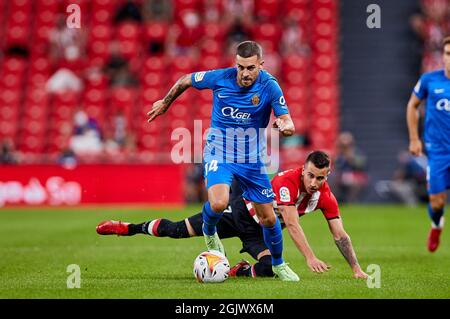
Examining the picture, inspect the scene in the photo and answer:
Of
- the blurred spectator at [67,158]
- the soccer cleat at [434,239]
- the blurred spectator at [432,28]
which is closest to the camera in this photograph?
the soccer cleat at [434,239]

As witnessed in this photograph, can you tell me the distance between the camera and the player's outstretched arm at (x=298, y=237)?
9500mm

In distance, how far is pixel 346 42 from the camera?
2916 centimetres

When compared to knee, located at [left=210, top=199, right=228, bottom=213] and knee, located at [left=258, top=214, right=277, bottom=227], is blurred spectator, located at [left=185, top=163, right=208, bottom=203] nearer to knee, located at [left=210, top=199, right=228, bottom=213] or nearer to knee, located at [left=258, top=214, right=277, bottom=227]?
knee, located at [left=258, top=214, right=277, bottom=227]

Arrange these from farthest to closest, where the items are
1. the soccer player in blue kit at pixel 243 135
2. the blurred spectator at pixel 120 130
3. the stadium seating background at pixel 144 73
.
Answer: the stadium seating background at pixel 144 73 → the blurred spectator at pixel 120 130 → the soccer player in blue kit at pixel 243 135

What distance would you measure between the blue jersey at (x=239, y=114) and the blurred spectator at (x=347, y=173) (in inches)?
579

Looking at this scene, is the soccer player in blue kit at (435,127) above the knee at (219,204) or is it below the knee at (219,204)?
above

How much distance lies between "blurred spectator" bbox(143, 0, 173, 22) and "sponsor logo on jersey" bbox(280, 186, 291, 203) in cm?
1892

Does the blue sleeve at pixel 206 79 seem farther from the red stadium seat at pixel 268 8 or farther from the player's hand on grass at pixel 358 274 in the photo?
the red stadium seat at pixel 268 8

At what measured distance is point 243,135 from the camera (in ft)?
32.1

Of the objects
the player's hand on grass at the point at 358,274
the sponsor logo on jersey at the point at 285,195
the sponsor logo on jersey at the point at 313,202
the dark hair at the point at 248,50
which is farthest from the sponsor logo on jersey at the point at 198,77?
the player's hand on grass at the point at 358,274

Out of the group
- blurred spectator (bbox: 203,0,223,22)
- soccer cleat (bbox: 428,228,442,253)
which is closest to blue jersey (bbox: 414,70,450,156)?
soccer cleat (bbox: 428,228,442,253)

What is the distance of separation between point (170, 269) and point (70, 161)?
12.9m
